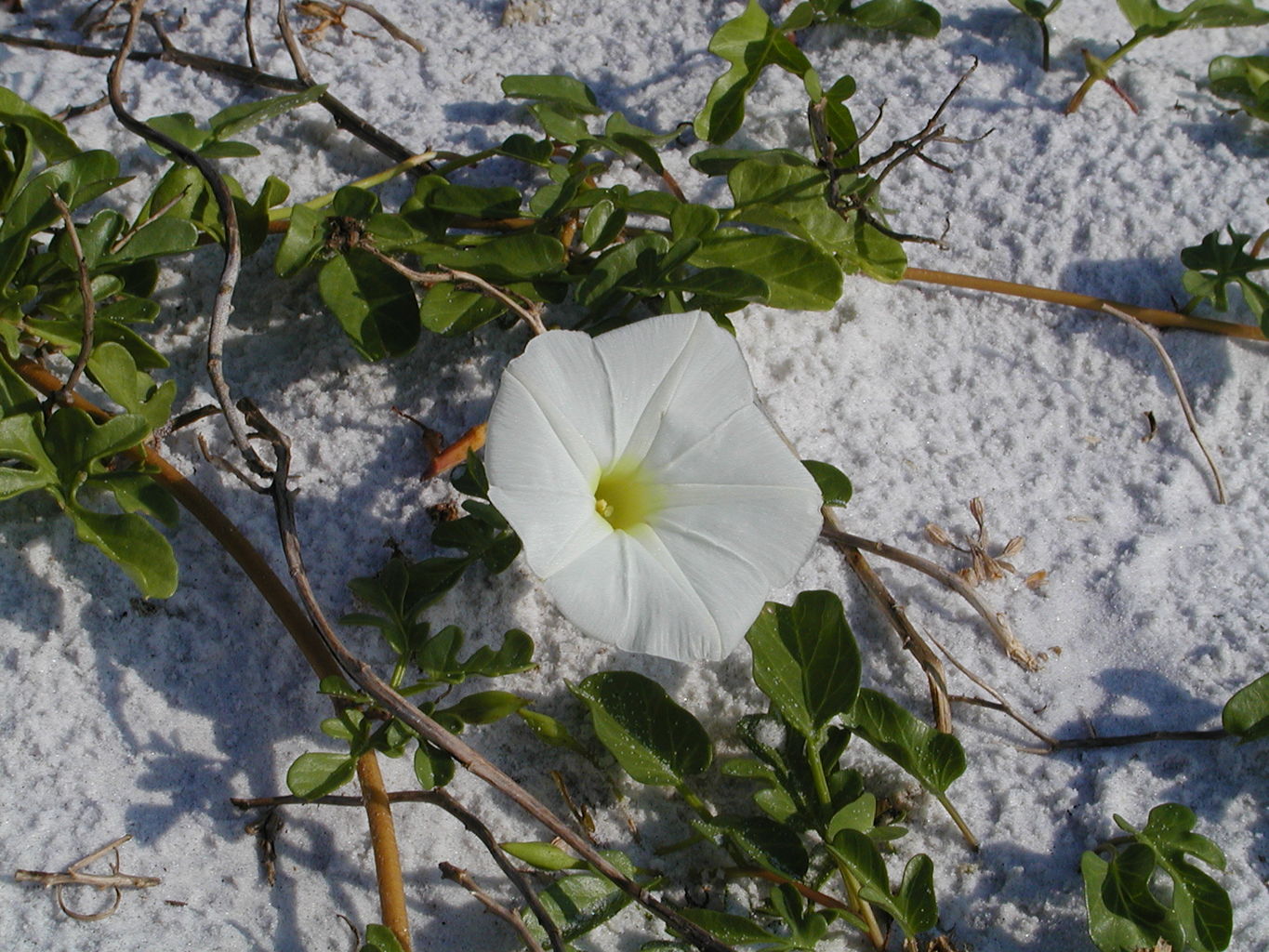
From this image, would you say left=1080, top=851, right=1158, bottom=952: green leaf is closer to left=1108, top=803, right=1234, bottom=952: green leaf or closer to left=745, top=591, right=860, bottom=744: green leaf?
left=1108, top=803, right=1234, bottom=952: green leaf

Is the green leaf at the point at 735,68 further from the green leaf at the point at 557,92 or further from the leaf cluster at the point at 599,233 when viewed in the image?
the green leaf at the point at 557,92

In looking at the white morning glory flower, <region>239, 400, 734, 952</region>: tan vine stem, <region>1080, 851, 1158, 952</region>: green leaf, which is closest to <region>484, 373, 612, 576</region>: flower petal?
the white morning glory flower

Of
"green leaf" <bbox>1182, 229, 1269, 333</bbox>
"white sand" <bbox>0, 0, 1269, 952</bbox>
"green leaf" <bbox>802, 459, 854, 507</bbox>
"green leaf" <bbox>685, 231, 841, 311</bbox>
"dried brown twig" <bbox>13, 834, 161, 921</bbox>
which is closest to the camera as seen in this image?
"dried brown twig" <bbox>13, 834, 161, 921</bbox>

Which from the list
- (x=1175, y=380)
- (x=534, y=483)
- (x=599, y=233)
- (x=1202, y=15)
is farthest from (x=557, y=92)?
(x=1202, y=15)

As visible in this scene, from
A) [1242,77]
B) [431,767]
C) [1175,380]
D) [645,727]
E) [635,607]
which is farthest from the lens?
[1242,77]

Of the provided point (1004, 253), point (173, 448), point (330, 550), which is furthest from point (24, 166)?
point (1004, 253)

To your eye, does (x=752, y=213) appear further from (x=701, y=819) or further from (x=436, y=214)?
(x=701, y=819)

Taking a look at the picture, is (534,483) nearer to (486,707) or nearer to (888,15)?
(486,707)
